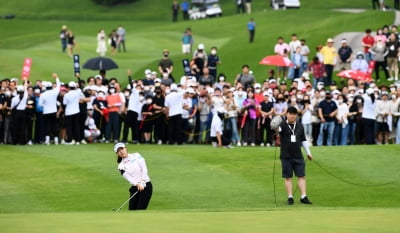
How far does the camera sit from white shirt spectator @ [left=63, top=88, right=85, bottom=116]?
37.1m

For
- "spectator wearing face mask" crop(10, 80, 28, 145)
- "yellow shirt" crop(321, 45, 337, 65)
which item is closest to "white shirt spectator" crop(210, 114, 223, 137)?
"spectator wearing face mask" crop(10, 80, 28, 145)

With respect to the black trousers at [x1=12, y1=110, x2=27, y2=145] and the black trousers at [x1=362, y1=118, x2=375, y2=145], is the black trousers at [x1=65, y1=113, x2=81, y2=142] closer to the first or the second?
the black trousers at [x1=12, y1=110, x2=27, y2=145]

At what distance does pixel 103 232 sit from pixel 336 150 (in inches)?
642

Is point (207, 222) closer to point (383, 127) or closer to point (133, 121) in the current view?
point (133, 121)

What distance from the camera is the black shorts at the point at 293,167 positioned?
1048 inches

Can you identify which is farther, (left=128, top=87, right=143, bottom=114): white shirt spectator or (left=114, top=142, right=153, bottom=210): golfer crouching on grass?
(left=128, top=87, right=143, bottom=114): white shirt spectator

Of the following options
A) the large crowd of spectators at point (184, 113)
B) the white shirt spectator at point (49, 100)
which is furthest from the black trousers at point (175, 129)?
the white shirt spectator at point (49, 100)

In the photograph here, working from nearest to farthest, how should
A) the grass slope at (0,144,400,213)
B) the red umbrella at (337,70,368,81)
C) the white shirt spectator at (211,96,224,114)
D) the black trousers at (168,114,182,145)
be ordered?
the grass slope at (0,144,400,213), the white shirt spectator at (211,96,224,114), the black trousers at (168,114,182,145), the red umbrella at (337,70,368,81)

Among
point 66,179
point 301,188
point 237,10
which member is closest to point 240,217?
point 301,188

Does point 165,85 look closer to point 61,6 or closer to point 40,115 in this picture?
point 40,115

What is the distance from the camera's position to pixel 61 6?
10831cm

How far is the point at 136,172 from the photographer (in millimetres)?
24344

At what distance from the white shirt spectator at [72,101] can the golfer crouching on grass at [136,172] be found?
12846mm

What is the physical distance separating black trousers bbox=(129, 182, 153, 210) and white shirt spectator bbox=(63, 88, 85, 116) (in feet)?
42.0
